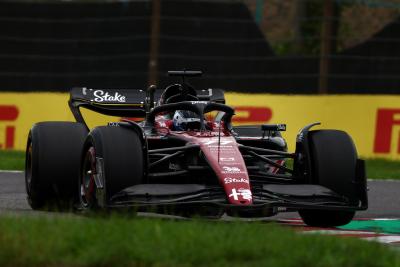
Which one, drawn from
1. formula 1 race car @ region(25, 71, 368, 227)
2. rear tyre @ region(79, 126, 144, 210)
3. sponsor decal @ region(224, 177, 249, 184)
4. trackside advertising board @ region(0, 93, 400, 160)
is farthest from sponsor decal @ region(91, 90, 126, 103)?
trackside advertising board @ region(0, 93, 400, 160)

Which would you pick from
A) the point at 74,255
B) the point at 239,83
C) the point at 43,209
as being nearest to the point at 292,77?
the point at 239,83

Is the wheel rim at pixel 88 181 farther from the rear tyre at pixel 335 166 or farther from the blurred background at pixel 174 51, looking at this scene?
the blurred background at pixel 174 51

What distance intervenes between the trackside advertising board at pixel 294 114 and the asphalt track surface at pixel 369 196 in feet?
8.11

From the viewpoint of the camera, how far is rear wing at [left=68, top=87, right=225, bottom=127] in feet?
37.1

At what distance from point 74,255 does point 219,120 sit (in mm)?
4202

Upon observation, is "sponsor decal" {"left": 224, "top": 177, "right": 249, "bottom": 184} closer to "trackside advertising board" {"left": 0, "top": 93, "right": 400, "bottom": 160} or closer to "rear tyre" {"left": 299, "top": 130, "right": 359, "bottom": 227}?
"rear tyre" {"left": 299, "top": 130, "right": 359, "bottom": 227}

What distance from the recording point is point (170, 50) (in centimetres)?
1828

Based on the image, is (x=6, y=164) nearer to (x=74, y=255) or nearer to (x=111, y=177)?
(x=111, y=177)

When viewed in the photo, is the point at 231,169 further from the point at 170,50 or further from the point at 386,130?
the point at 170,50

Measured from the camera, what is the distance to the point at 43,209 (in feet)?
33.7

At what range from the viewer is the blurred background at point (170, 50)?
18031 mm

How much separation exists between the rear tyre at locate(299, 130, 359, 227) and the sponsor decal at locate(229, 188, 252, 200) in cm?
99

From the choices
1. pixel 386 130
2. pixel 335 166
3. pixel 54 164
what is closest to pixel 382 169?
pixel 386 130

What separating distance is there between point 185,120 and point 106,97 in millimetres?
1549
